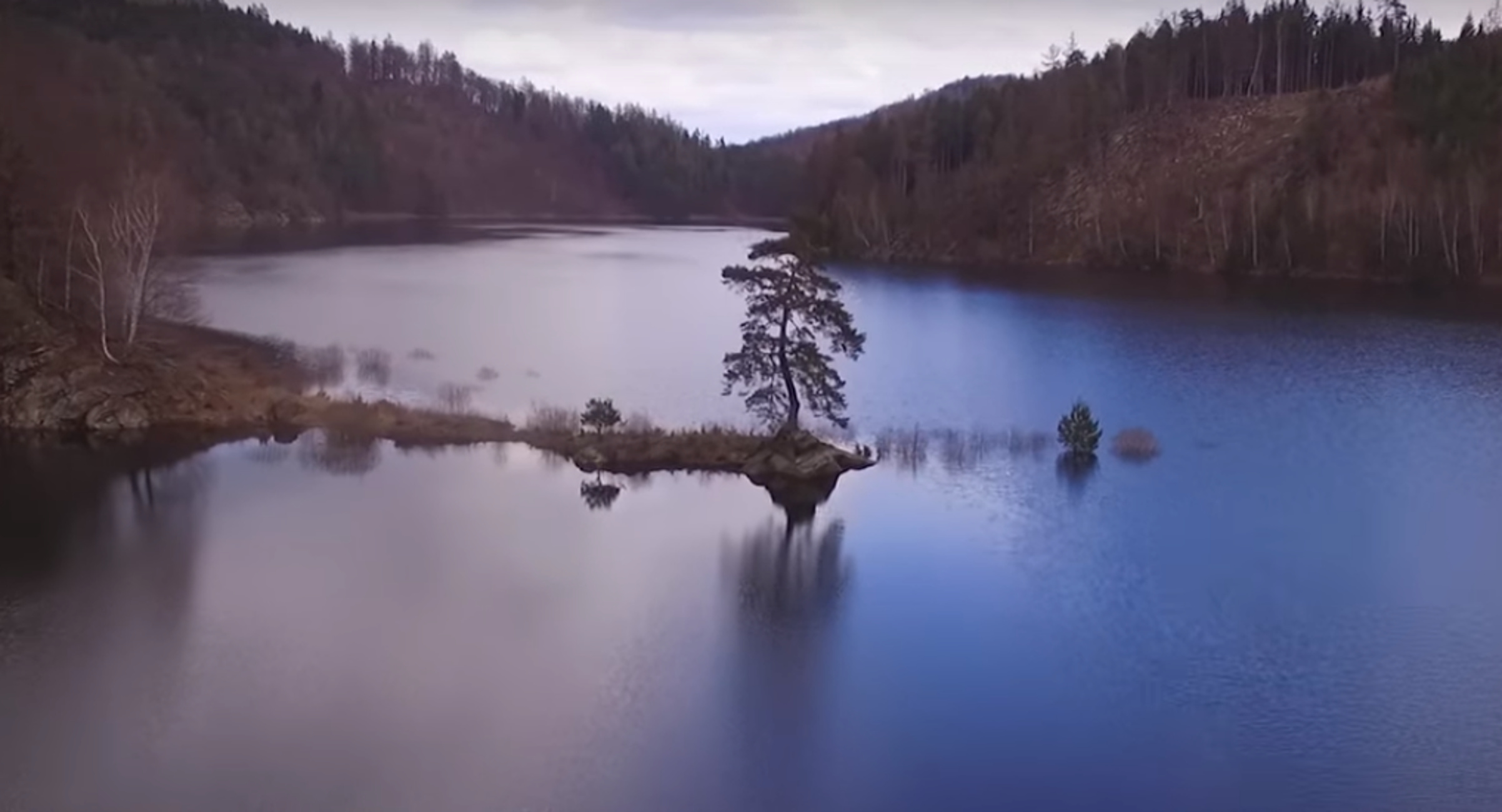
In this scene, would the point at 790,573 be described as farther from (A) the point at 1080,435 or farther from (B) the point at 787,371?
(A) the point at 1080,435

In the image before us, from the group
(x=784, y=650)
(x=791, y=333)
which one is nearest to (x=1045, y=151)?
(x=791, y=333)

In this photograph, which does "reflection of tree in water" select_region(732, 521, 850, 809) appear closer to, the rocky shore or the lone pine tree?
the rocky shore

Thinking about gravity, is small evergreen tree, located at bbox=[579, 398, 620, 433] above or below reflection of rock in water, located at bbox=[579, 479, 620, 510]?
above

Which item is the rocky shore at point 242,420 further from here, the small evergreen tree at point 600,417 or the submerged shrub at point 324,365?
the submerged shrub at point 324,365

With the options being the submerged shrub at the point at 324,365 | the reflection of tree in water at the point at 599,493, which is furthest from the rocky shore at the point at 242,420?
the submerged shrub at the point at 324,365

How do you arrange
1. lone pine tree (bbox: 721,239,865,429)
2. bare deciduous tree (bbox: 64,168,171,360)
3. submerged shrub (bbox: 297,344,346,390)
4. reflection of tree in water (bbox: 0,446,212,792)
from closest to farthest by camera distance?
reflection of tree in water (bbox: 0,446,212,792), lone pine tree (bbox: 721,239,865,429), bare deciduous tree (bbox: 64,168,171,360), submerged shrub (bbox: 297,344,346,390)

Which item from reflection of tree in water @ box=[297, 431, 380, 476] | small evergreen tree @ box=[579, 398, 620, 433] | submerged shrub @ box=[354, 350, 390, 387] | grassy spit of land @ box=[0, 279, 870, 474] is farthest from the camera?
submerged shrub @ box=[354, 350, 390, 387]

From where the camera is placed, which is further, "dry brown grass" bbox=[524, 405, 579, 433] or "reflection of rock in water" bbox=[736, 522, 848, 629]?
"dry brown grass" bbox=[524, 405, 579, 433]

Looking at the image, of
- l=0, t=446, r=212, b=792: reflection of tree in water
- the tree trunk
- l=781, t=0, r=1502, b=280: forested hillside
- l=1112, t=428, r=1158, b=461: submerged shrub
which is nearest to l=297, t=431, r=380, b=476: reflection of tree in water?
l=0, t=446, r=212, b=792: reflection of tree in water
